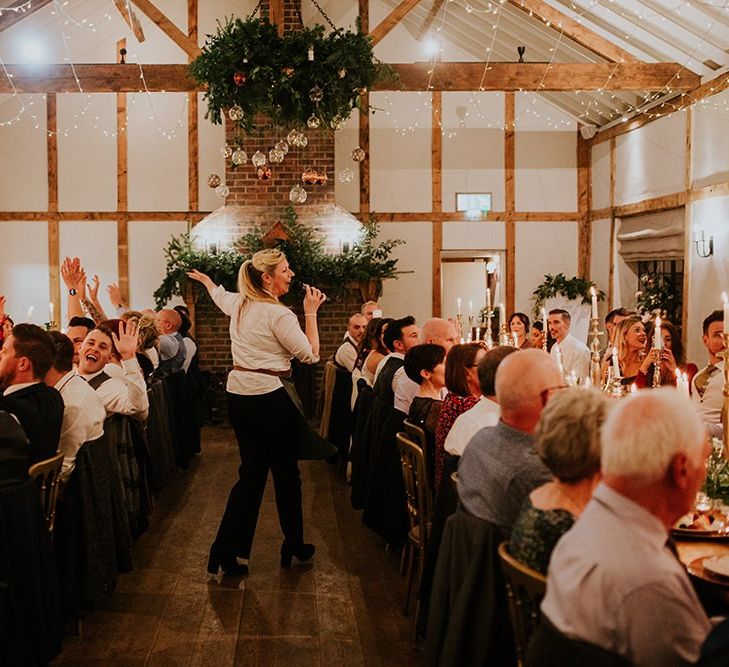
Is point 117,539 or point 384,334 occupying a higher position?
point 384,334

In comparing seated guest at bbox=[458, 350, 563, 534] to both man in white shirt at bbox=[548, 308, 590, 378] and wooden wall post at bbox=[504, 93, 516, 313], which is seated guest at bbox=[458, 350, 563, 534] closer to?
man in white shirt at bbox=[548, 308, 590, 378]

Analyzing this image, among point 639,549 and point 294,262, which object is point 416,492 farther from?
point 294,262

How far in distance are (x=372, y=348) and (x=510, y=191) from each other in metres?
6.10

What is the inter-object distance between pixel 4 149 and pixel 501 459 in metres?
10.9

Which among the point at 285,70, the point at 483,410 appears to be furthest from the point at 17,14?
the point at 483,410

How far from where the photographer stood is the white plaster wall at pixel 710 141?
8617mm

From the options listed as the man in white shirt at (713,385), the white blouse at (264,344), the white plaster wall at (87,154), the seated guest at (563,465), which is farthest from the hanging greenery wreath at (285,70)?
the seated guest at (563,465)

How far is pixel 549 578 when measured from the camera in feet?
6.32

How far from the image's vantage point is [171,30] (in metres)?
10.1

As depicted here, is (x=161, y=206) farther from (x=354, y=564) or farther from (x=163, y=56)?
(x=354, y=564)

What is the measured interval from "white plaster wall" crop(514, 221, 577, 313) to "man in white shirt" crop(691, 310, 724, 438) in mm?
6575

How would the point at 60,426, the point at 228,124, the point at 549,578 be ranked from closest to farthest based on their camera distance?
the point at 549,578 → the point at 60,426 → the point at 228,124

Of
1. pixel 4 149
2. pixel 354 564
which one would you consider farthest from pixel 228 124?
pixel 354 564

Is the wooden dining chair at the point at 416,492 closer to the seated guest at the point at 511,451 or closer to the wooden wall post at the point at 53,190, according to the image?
the seated guest at the point at 511,451
